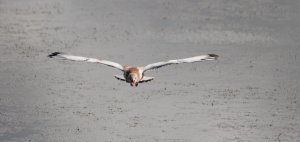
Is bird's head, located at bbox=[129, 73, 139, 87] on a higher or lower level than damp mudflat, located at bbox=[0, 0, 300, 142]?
lower

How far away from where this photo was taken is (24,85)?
→ 215 ft

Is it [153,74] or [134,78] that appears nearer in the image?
[134,78]

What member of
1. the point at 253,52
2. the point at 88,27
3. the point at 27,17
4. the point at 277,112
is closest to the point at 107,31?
the point at 88,27

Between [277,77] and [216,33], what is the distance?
11.8 metres

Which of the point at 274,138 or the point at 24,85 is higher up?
the point at 24,85

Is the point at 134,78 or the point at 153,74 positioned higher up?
the point at 153,74

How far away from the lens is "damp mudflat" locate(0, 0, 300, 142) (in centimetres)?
5775

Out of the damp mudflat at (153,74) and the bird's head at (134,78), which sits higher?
the damp mudflat at (153,74)

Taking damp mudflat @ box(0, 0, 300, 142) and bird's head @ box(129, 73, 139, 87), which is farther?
damp mudflat @ box(0, 0, 300, 142)

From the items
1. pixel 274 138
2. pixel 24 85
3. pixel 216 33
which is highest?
pixel 216 33

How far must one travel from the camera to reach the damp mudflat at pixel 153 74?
57750mm

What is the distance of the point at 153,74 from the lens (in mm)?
65625

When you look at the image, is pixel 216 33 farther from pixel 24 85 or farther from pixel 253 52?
pixel 24 85

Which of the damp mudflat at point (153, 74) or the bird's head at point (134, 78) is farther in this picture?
the damp mudflat at point (153, 74)
